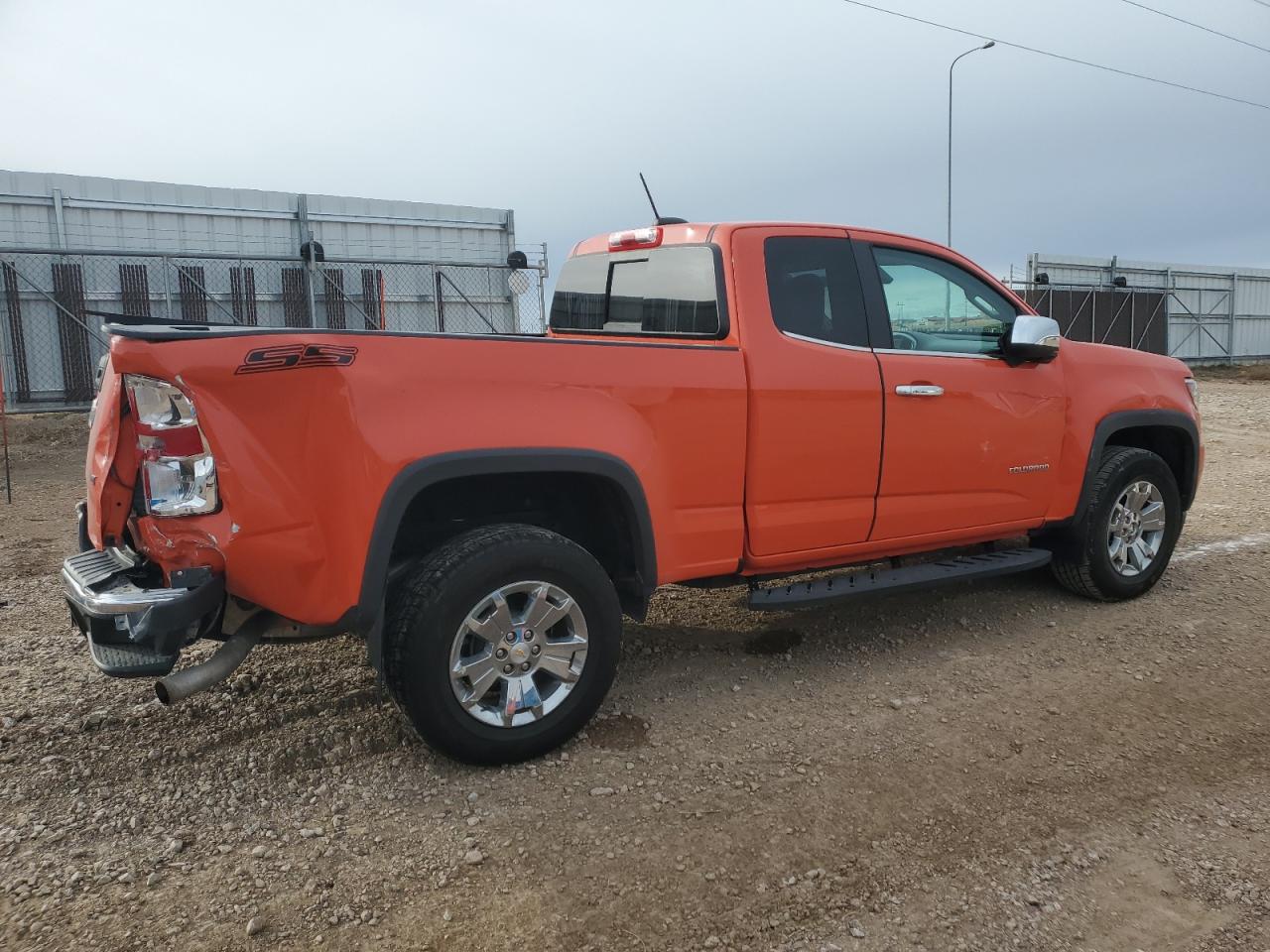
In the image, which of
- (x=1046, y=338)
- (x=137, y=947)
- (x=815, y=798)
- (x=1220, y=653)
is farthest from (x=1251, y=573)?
(x=137, y=947)

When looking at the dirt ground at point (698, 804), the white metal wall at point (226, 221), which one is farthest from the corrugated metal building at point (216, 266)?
the dirt ground at point (698, 804)

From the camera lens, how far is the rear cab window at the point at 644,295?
393 cm

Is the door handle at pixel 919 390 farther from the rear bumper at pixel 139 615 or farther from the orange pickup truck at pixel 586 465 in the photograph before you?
the rear bumper at pixel 139 615

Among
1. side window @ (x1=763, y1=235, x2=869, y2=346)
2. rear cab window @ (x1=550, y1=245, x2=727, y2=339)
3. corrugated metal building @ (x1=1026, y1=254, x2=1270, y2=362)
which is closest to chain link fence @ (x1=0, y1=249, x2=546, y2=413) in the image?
rear cab window @ (x1=550, y1=245, x2=727, y2=339)

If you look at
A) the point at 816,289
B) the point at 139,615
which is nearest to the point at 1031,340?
the point at 816,289

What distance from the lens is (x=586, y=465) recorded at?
3309mm

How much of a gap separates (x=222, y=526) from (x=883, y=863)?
222cm

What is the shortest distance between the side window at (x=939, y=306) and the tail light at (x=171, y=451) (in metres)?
2.93

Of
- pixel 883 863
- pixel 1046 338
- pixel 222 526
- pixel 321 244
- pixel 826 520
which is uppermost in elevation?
pixel 321 244

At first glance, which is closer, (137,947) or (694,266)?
(137,947)

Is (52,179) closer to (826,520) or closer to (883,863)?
(826,520)

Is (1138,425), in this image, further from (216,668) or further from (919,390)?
(216,668)

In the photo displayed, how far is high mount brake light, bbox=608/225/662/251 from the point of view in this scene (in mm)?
4277

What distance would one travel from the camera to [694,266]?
4016 millimetres
